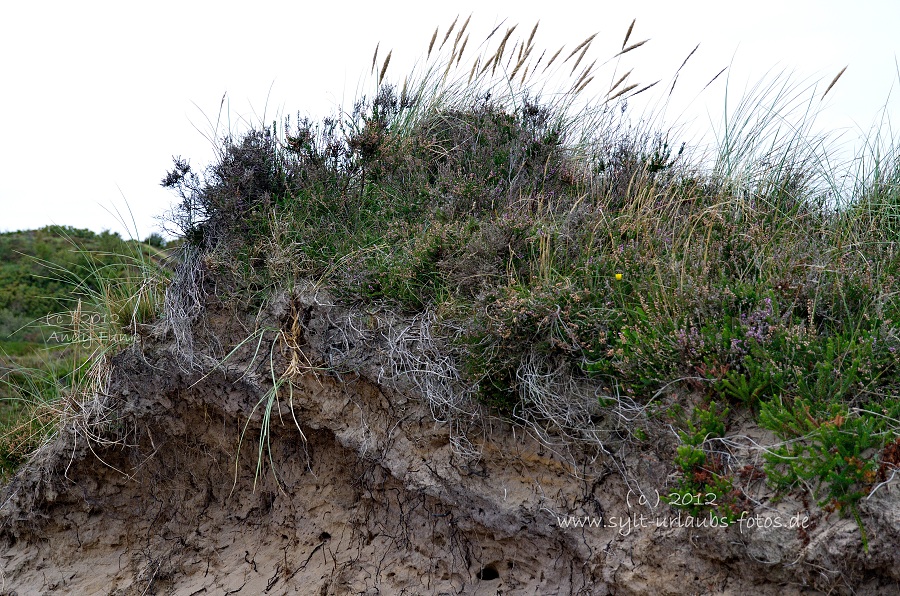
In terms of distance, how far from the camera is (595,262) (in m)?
4.06

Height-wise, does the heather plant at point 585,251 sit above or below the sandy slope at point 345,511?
above

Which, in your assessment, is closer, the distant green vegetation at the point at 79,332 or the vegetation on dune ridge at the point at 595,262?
the vegetation on dune ridge at the point at 595,262

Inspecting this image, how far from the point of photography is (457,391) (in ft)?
13.1

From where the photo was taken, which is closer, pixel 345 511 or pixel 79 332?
pixel 345 511

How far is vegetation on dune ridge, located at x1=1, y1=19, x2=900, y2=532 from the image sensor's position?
3129mm

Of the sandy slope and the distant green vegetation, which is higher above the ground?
the distant green vegetation

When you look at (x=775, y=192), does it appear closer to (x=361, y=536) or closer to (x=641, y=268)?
(x=641, y=268)

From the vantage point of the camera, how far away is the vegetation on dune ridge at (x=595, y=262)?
10.3 feet

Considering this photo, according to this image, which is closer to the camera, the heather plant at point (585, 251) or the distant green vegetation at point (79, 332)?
the heather plant at point (585, 251)

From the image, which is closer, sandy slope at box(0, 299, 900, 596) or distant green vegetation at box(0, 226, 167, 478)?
sandy slope at box(0, 299, 900, 596)

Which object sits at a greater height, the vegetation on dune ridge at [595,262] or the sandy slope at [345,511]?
the vegetation on dune ridge at [595,262]

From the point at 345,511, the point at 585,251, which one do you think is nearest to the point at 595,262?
the point at 585,251

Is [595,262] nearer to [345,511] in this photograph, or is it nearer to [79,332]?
[345,511]

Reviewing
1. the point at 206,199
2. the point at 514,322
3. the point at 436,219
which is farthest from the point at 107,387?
the point at 514,322
